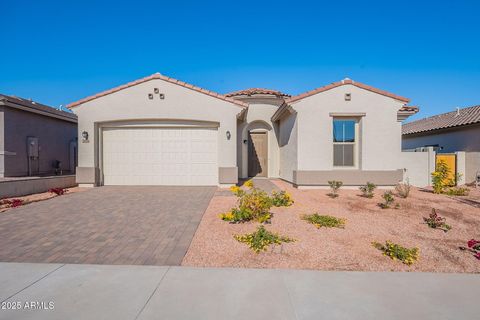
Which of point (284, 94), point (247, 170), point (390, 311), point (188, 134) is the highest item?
point (284, 94)

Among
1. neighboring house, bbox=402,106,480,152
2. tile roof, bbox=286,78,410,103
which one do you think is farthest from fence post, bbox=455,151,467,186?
tile roof, bbox=286,78,410,103

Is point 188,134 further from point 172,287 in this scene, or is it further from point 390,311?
point 390,311

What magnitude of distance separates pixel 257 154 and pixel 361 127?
623 cm

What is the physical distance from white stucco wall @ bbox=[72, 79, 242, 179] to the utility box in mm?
3832

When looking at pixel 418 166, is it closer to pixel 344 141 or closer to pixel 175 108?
pixel 344 141

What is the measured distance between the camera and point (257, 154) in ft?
49.3

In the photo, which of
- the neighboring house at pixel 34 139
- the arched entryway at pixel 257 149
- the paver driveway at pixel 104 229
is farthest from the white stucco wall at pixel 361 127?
the neighboring house at pixel 34 139

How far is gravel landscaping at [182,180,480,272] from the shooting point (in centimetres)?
384

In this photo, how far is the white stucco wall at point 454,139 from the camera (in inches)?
543

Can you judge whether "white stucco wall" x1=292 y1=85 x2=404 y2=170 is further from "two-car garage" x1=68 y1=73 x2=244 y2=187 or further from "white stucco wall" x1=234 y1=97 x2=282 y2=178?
"white stucco wall" x1=234 y1=97 x2=282 y2=178

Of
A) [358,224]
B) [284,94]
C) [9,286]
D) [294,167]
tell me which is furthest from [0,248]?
[284,94]

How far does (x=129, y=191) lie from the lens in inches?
393

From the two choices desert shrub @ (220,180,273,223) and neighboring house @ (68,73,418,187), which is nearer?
desert shrub @ (220,180,273,223)

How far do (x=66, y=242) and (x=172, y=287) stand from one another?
2870 mm
